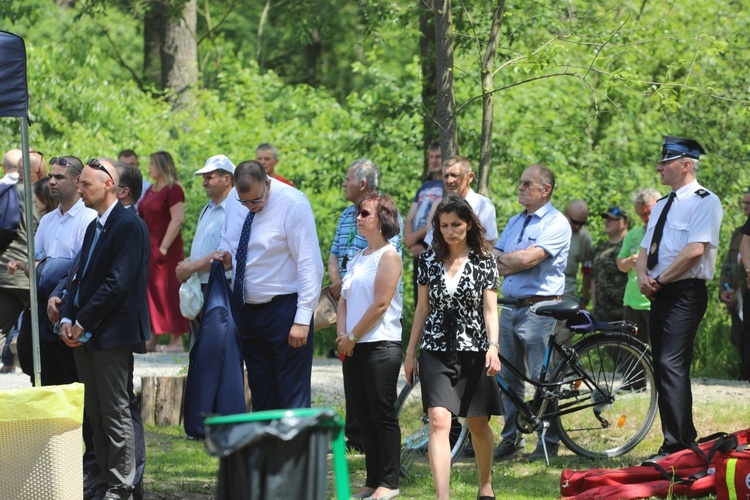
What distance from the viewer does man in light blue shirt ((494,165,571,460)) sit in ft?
26.8

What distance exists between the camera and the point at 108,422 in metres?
6.66

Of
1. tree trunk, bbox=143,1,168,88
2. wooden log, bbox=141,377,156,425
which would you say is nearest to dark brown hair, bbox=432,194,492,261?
wooden log, bbox=141,377,156,425

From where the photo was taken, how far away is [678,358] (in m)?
7.52

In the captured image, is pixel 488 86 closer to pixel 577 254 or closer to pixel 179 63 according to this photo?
pixel 577 254

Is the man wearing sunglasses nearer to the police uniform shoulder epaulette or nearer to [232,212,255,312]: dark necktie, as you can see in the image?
the police uniform shoulder epaulette

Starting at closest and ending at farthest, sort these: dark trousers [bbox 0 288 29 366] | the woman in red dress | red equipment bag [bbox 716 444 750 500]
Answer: red equipment bag [bbox 716 444 750 500], dark trousers [bbox 0 288 29 366], the woman in red dress

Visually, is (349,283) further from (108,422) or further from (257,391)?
(108,422)

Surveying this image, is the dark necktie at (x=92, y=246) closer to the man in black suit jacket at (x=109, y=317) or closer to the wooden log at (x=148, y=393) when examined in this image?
the man in black suit jacket at (x=109, y=317)

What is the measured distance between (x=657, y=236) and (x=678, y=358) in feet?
2.74

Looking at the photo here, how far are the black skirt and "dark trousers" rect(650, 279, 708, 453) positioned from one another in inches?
62.6

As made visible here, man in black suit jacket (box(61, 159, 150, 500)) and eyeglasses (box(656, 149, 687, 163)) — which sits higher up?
eyeglasses (box(656, 149, 687, 163))

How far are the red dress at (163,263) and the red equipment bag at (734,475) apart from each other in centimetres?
719

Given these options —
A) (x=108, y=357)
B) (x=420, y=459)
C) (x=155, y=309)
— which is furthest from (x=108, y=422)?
(x=155, y=309)

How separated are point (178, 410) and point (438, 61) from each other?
11.9ft
